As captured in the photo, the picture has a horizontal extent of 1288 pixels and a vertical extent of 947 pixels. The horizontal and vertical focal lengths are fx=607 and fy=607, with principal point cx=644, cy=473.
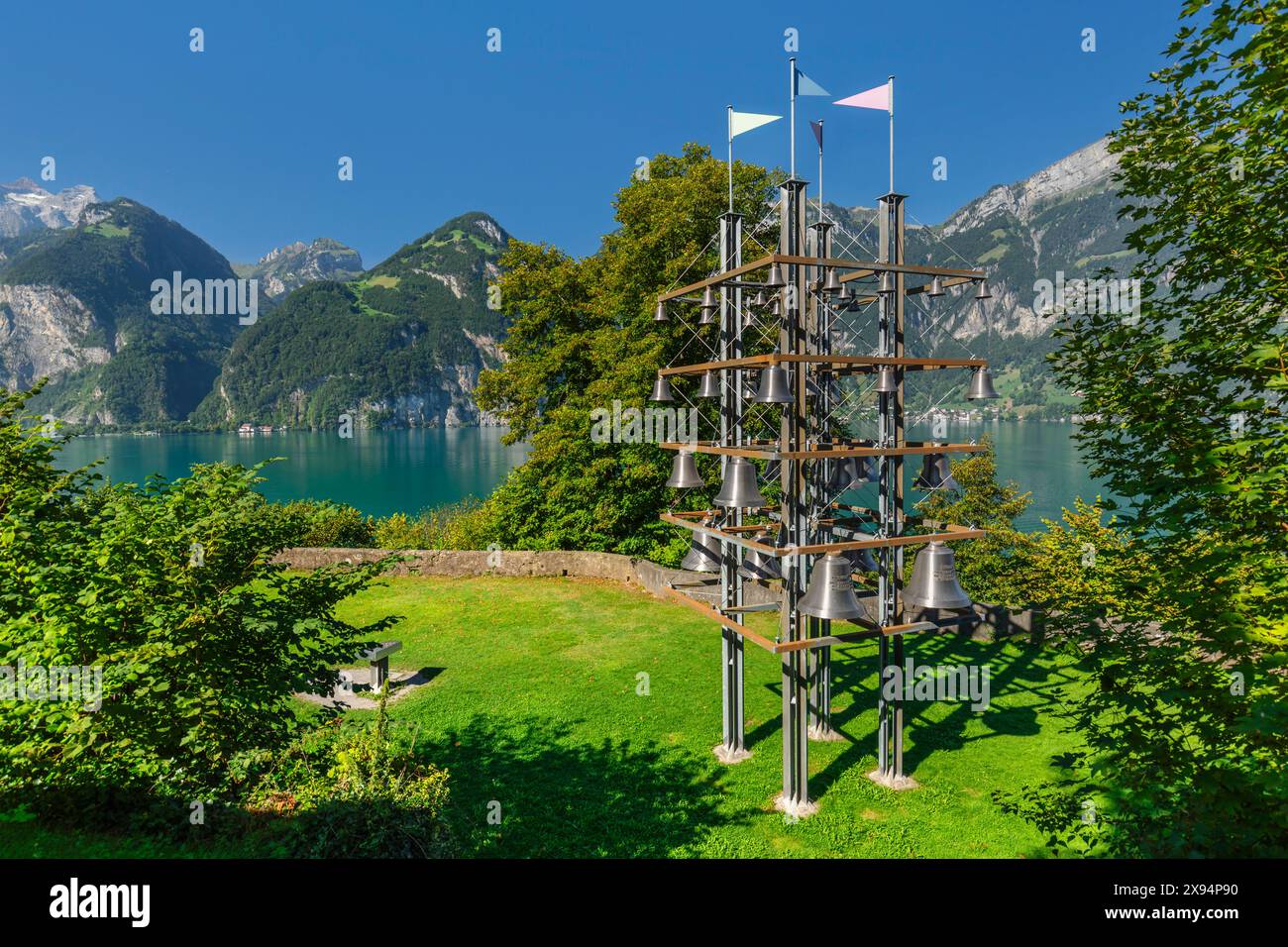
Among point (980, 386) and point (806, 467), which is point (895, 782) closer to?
point (806, 467)

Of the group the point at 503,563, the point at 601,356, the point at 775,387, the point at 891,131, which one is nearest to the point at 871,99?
the point at 891,131

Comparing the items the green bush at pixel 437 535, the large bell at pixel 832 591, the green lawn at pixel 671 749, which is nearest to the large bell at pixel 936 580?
the large bell at pixel 832 591

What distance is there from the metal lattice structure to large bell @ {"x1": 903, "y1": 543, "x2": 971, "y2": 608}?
4.7 inches

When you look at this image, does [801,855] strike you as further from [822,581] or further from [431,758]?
[431,758]

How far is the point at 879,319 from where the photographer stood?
7.43 meters

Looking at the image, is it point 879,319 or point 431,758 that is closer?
point 879,319

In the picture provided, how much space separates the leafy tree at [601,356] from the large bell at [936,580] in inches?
423

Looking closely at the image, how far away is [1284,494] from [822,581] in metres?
3.46

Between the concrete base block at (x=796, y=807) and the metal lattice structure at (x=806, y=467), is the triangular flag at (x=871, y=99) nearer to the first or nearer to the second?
the metal lattice structure at (x=806, y=467)

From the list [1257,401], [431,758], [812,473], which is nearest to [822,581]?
[812,473]

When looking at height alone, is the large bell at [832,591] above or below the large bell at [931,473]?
below

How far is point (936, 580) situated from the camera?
629cm

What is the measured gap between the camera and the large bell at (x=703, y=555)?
8133 mm

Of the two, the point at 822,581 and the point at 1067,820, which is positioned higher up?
the point at 822,581
